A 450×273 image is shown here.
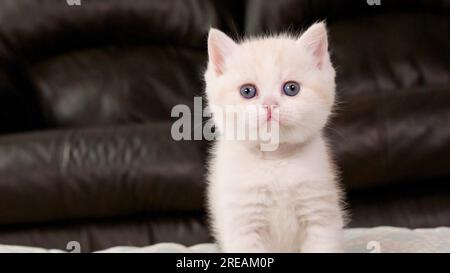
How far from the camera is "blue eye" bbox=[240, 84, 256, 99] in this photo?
33.3 inches

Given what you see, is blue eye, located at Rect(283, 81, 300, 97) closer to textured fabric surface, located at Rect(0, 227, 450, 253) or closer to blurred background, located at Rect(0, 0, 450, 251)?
textured fabric surface, located at Rect(0, 227, 450, 253)

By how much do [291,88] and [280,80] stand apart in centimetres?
2

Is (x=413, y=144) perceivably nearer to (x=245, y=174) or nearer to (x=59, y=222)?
(x=245, y=174)

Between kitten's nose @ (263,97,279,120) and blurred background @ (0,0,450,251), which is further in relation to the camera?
blurred background @ (0,0,450,251)

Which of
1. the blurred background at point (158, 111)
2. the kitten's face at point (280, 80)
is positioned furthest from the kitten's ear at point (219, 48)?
the blurred background at point (158, 111)

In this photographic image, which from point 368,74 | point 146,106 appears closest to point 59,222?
point 146,106

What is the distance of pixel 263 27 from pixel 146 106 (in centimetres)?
47

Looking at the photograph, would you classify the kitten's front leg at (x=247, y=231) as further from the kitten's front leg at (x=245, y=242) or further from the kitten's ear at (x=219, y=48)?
the kitten's ear at (x=219, y=48)

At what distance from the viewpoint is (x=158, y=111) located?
183 centimetres

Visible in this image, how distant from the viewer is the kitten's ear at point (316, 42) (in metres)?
0.90

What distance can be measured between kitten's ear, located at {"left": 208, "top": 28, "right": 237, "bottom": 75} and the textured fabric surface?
0.34 metres

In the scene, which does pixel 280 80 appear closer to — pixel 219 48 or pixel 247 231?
pixel 219 48

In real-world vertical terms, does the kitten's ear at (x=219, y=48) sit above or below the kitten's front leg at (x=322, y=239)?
above

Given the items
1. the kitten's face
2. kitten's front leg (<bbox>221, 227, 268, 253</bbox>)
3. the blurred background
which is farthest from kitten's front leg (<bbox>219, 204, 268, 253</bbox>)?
the blurred background
